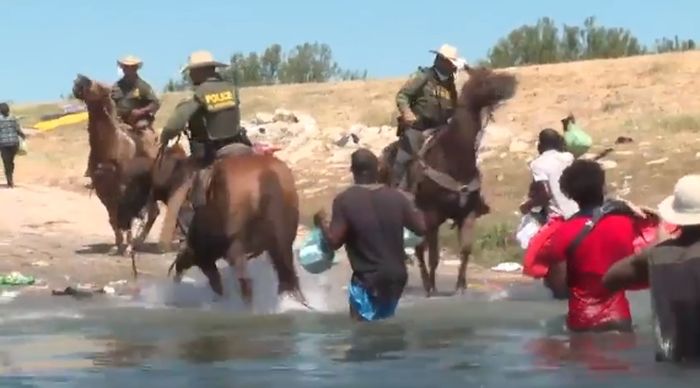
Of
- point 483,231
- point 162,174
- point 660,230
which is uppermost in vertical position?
point 660,230

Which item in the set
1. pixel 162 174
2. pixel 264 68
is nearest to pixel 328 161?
pixel 162 174

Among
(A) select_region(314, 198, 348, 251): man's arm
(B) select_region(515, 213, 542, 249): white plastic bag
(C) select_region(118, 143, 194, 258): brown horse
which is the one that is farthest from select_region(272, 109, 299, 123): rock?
(A) select_region(314, 198, 348, 251): man's arm

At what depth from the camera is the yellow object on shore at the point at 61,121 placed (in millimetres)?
48531

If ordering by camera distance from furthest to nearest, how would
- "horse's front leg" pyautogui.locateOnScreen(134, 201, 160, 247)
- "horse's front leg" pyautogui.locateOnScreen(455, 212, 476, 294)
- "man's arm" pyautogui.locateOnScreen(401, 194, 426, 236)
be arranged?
"horse's front leg" pyautogui.locateOnScreen(134, 201, 160, 247) < "horse's front leg" pyautogui.locateOnScreen(455, 212, 476, 294) < "man's arm" pyautogui.locateOnScreen(401, 194, 426, 236)

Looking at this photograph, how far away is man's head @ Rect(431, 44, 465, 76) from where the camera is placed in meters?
16.3

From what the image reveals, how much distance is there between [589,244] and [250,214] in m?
4.67

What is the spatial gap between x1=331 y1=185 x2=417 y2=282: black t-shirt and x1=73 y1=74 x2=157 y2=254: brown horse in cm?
752

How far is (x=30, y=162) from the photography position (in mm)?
39438

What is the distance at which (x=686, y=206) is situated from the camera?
798 centimetres

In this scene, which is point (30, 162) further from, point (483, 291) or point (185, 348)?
point (185, 348)

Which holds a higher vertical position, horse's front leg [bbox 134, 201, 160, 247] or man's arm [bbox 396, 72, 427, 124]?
man's arm [bbox 396, 72, 427, 124]

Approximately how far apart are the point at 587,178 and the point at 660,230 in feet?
1.64

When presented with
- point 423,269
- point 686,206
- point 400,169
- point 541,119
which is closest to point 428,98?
point 400,169

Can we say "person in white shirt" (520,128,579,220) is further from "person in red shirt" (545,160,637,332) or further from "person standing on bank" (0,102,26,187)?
"person standing on bank" (0,102,26,187)
